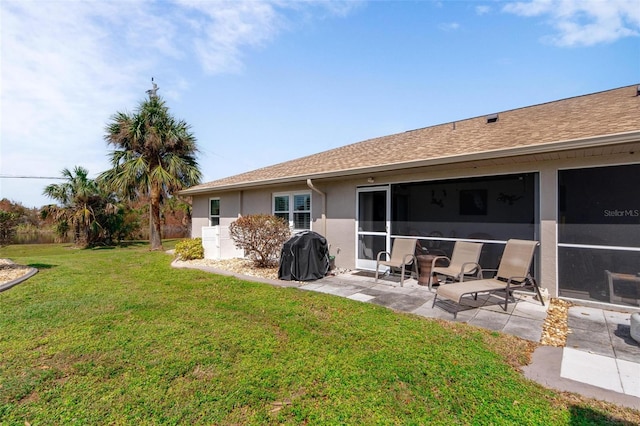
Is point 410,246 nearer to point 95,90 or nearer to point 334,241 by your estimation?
point 334,241

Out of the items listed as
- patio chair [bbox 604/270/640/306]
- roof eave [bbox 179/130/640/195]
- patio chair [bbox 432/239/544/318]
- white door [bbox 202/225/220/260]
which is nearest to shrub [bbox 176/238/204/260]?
white door [bbox 202/225/220/260]

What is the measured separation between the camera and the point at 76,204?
742 inches

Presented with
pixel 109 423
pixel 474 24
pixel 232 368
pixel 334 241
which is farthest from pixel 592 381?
pixel 474 24

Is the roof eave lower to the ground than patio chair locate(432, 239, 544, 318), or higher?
higher

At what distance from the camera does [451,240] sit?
669 centimetres

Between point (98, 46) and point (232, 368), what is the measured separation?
9.57m

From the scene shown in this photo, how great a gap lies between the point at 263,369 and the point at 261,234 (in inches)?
225

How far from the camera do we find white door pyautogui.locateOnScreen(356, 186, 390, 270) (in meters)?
7.75

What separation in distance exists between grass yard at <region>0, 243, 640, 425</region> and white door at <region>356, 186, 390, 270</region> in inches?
116

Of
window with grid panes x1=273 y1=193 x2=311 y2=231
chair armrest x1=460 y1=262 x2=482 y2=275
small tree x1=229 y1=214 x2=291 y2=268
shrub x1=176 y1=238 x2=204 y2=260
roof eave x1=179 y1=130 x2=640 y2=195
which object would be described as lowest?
shrub x1=176 y1=238 x2=204 y2=260

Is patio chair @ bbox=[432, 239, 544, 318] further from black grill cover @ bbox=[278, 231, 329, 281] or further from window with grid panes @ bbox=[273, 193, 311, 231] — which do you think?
window with grid panes @ bbox=[273, 193, 311, 231]

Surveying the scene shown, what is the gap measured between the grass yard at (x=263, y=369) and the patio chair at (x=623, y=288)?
2.73 m

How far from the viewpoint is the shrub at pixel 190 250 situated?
11117 millimetres

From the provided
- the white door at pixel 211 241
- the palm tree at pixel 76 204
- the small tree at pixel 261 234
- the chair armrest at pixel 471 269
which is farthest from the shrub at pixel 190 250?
the palm tree at pixel 76 204
